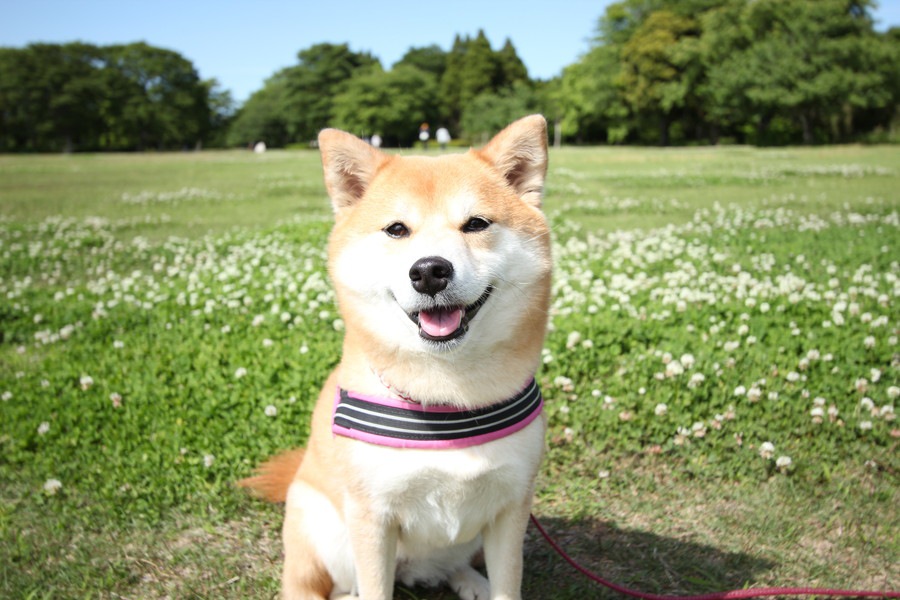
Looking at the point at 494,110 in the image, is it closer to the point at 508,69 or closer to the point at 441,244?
the point at 508,69

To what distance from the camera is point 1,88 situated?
71.6m

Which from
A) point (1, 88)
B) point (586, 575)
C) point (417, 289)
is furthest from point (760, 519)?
point (1, 88)

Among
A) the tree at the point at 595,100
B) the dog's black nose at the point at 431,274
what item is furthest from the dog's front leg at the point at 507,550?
the tree at the point at 595,100

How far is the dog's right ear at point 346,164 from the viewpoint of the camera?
2.69 metres

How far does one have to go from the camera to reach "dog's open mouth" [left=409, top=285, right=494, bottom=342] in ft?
7.70

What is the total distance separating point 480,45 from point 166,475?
92.4 metres

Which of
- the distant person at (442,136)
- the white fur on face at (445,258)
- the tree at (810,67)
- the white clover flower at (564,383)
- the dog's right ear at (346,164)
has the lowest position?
the white clover flower at (564,383)

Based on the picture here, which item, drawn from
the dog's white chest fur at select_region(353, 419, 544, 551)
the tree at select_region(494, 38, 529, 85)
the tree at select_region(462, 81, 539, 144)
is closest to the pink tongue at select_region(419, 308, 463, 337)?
the dog's white chest fur at select_region(353, 419, 544, 551)

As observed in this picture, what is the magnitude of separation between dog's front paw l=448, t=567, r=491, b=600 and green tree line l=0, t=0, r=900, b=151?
51612mm

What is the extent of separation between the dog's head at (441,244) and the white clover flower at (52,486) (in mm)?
2444

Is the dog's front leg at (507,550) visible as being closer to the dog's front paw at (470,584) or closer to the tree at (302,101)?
the dog's front paw at (470,584)

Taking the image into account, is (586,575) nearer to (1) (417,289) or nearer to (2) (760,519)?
(2) (760,519)

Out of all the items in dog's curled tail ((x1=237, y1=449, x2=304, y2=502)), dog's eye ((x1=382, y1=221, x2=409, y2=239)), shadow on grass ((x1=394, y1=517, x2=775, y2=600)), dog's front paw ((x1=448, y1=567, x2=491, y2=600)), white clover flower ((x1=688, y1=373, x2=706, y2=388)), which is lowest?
shadow on grass ((x1=394, y1=517, x2=775, y2=600))

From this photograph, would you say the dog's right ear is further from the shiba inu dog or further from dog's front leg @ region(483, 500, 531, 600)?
dog's front leg @ region(483, 500, 531, 600)
